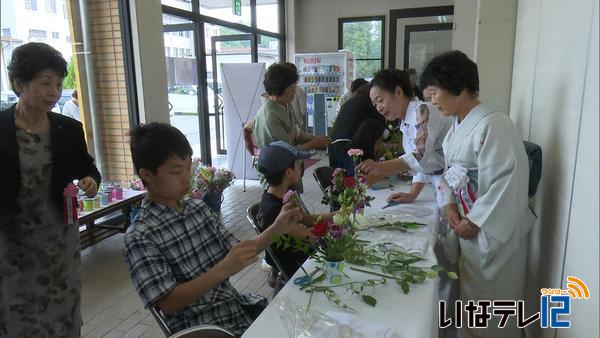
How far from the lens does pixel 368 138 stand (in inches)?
107

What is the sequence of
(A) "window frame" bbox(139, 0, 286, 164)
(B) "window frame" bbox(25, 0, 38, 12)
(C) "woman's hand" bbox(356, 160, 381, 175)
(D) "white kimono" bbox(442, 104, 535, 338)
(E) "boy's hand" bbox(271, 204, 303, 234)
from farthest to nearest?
(A) "window frame" bbox(139, 0, 286, 164)
(B) "window frame" bbox(25, 0, 38, 12)
(C) "woman's hand" bbox(356, 160, 381, 175)
(D) "white kimono" bbox(442, 104, 535, 338)
(E) "boy's hand" bbox(271, 204, 303, 234)

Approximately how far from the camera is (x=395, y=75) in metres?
2.29

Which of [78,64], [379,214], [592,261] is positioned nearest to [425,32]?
[78,64]

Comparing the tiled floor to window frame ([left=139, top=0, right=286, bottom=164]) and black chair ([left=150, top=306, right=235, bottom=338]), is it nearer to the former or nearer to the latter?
black chair ([left=150, top=306, right=235, bottom=338])

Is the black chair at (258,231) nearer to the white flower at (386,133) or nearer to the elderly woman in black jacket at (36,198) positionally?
the elderly woman in black jacket at (36,198)

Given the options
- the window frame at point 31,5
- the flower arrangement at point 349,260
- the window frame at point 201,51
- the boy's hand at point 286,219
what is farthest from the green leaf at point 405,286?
the window frame at point 201,51

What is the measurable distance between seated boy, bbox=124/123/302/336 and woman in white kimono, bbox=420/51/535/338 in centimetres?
76

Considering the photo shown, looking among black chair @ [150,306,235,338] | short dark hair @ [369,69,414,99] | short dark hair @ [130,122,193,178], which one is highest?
short dark hair @ [369,69,414,99]

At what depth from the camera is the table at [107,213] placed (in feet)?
10.3

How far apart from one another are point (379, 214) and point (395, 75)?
812 millimetres

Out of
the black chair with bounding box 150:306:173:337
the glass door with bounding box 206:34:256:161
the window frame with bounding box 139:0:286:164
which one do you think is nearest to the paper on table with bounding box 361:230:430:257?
the black chair with bounding box 150:306:173:337

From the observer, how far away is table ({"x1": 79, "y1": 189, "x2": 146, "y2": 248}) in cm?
314

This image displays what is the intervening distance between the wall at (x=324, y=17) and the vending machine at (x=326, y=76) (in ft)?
1.68

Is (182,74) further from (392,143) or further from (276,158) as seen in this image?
(276,158)
